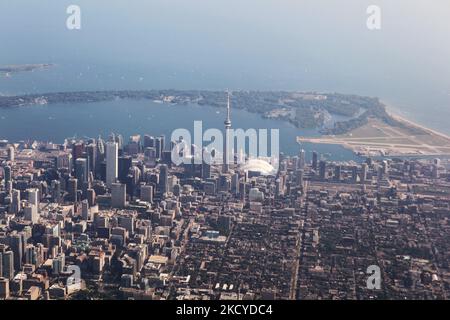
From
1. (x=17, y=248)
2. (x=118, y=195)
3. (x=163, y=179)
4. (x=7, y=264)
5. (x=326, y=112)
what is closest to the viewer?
(x=7, y=264)

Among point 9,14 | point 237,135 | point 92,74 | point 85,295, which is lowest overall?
point 85,295

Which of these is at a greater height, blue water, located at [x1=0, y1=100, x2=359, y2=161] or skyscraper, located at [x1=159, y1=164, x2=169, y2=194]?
blue water, located at [x1=0, y1=100, x2=359, y2=161]

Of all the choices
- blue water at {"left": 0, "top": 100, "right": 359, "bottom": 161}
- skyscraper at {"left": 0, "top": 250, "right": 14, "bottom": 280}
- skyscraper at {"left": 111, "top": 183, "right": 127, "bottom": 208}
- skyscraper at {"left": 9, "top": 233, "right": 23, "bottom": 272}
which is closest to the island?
blue water at {"left": 0, "top": 100, "right": 359, "bottom": 161}

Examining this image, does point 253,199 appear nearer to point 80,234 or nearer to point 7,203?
point 80,234

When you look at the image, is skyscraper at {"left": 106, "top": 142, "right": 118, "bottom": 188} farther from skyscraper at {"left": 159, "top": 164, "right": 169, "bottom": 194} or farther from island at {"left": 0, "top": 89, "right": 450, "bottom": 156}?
island at {"left": 0, "top": 89, "right": 450, "bottom": 156}

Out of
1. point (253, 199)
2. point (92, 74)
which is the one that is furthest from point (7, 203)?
point (92, 74)

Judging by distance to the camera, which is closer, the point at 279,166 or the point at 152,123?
the point at 279,166

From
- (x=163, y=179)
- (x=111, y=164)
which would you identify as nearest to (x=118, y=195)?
(x=163, y=179)

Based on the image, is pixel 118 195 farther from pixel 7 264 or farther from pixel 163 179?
pixel 7 264
